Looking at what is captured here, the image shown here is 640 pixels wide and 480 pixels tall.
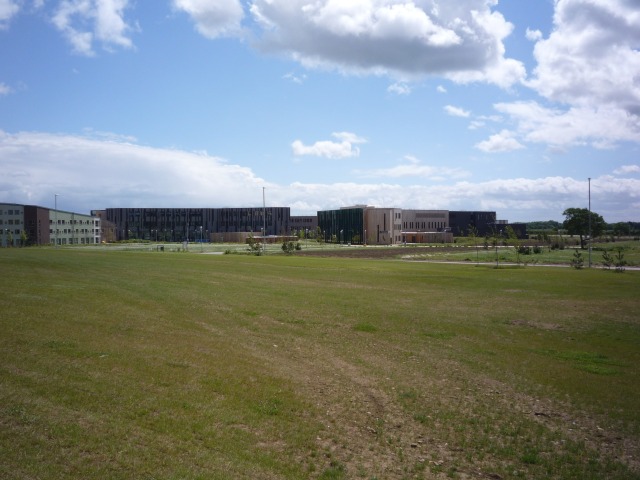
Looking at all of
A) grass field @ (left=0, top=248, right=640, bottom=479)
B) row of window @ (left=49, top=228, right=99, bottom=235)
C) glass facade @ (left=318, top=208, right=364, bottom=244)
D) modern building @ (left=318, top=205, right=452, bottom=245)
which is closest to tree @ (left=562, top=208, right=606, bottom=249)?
modern building @ (left=318, top=205, right=452, bottom=245)

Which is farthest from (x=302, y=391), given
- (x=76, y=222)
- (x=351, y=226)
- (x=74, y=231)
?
(x=351, y=226)

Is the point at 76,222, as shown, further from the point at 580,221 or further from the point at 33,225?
the point at 580,221

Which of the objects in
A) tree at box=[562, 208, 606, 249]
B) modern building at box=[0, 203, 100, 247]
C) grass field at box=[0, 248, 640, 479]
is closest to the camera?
grass field at box=[0, 248, 640, 479]

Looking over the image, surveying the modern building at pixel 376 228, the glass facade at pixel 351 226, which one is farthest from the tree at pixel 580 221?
the glass facade at pixel 351 226

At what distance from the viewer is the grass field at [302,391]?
365 inches

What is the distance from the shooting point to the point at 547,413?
42.7 ft

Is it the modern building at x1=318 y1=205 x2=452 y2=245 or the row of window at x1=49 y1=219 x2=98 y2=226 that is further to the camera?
the modern building at x1=318 y1=205 x2=452 y2=245

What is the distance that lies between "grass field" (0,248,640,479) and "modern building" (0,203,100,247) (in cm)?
12385

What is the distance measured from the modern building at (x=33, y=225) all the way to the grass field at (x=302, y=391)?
123853mm

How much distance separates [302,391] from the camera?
44.2 ft

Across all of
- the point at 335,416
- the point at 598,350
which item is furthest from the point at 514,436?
the point at 598,350

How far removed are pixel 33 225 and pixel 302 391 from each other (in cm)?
14747

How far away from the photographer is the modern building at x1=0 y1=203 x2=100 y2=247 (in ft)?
444

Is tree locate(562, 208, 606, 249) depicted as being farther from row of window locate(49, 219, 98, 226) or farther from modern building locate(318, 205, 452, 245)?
row of window locate(49, 219, 98, 226)
